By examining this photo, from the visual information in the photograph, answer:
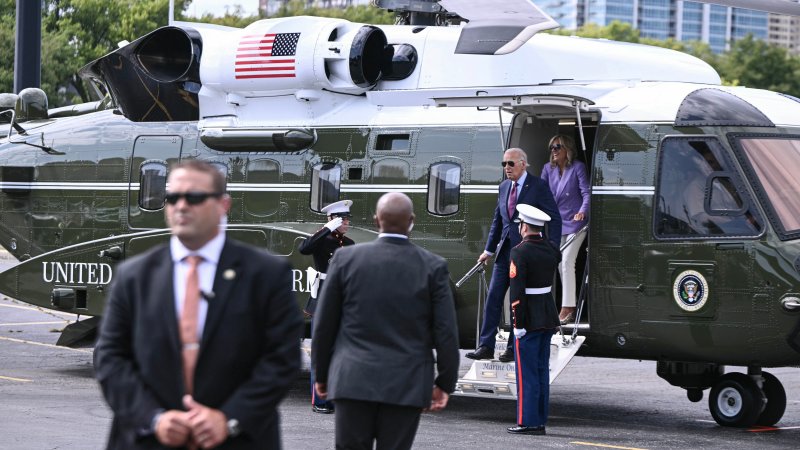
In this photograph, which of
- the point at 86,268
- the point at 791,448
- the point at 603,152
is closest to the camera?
the point at 791,448

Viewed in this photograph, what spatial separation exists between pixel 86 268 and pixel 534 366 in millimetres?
5497

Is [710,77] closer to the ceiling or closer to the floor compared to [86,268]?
closer to the ceiling

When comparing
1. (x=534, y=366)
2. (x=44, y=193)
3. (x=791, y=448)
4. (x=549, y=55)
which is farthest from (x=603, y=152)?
(x=44, y=193)

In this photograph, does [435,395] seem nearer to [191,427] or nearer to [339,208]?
[191,427]

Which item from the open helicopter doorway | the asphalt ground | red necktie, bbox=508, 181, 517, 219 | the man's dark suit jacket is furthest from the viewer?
the open helicopter doorway

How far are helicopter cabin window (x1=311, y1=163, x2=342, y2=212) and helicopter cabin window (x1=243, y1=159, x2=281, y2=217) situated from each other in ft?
1.38

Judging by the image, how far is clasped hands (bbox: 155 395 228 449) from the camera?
184 inches

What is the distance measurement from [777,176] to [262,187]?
502cm

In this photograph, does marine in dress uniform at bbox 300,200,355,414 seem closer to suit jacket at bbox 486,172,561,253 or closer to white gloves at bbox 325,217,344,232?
white gloves at bbox 325,217,344,232

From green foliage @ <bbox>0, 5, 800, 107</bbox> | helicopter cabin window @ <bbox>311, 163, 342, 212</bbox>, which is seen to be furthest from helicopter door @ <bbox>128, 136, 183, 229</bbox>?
green foliage @ <bbox>0, 5, 800, 107</bbox>

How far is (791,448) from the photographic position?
1061 cm

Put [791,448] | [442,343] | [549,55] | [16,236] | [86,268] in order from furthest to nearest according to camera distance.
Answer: [16,236]
[86,268]
[549,55]
[791,448]
[442,343]

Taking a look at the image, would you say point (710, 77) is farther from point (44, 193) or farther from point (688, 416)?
point (44, 193)

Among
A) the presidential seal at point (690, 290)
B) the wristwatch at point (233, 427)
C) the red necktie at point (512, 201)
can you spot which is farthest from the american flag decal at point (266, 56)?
the wristwatch at point (233, 427)
